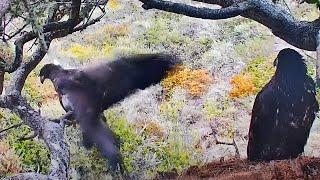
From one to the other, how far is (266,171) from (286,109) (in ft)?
2.57

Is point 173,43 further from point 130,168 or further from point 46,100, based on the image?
point 130,168

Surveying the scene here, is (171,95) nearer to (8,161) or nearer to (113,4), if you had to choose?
(8,161)

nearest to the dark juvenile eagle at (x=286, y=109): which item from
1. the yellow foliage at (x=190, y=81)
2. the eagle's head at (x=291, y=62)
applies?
the eagle's head at (x=291, y=62)

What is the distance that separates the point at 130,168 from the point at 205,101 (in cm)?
301

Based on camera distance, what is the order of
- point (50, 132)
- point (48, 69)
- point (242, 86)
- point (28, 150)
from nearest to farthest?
point (50, 132)
point (48, 69)
point (28, 150)
point (242, 86)

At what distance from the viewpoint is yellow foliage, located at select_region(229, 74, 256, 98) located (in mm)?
10323

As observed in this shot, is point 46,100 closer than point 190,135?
No

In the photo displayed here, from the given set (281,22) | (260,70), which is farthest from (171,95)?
(281,22)

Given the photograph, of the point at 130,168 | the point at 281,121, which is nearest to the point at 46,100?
the point at 130,168

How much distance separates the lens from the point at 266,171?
5027 millimetres

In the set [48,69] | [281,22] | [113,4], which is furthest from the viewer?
[113,4]

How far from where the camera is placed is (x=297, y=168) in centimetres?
498

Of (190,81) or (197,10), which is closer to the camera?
(197,10)

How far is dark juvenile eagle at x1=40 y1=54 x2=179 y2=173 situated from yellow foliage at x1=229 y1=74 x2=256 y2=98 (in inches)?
149
